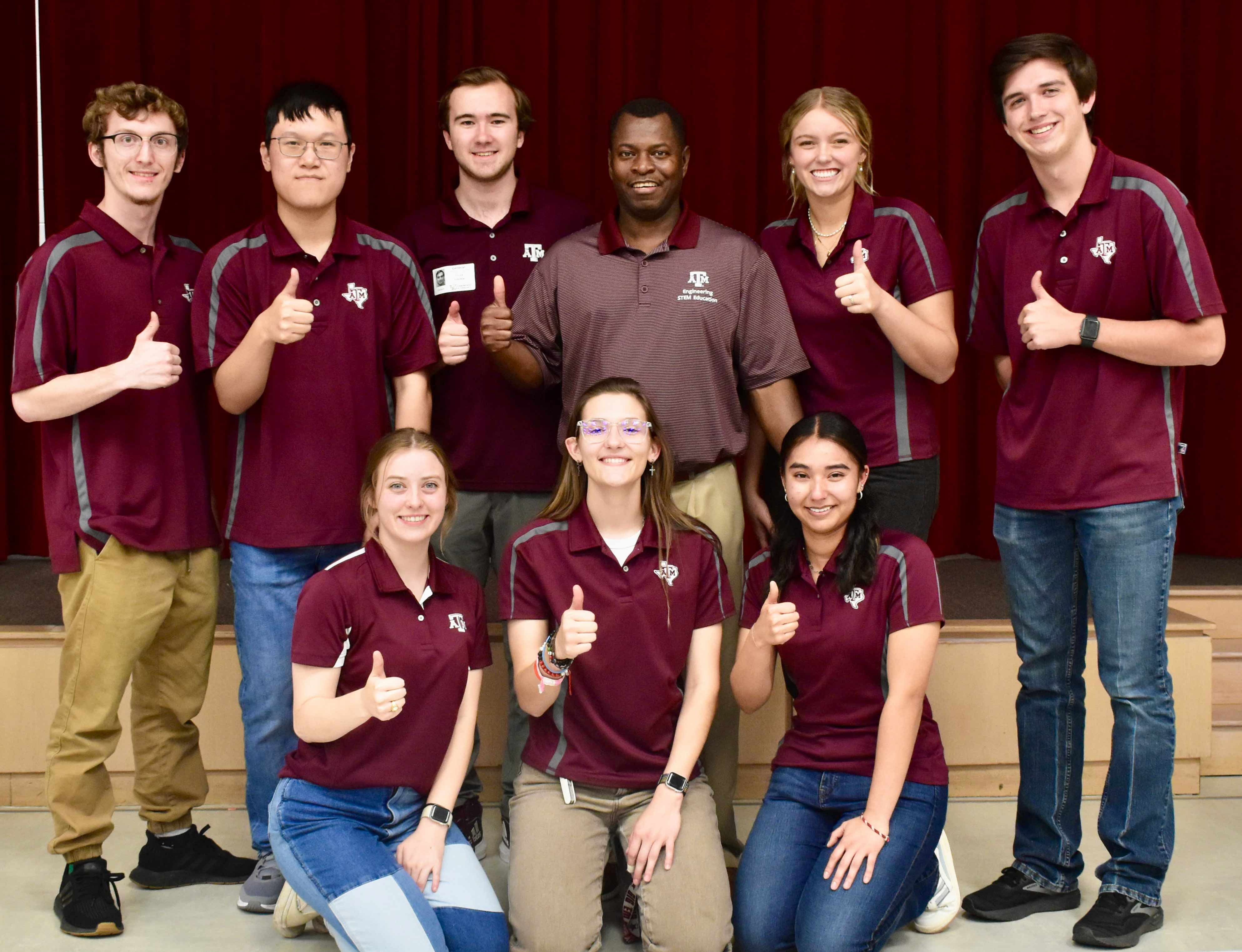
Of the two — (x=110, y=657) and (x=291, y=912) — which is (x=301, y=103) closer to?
(x=110, y=657)

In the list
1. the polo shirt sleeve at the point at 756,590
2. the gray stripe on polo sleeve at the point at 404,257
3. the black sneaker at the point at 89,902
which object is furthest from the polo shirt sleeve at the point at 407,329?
the black sneaker at the point at 89,902

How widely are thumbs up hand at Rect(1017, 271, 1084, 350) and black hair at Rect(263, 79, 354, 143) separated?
4.74ft

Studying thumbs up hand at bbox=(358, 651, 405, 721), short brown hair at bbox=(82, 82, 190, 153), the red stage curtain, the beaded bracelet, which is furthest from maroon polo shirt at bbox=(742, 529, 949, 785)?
the red stage curtain

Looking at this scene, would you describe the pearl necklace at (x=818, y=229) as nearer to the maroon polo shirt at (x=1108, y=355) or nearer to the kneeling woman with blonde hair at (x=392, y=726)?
the maroon polo shirt at (x=1108, y=355)

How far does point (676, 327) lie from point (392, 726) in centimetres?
99

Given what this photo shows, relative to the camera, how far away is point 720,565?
8.00 ft

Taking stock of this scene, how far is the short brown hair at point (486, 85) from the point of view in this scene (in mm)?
2703

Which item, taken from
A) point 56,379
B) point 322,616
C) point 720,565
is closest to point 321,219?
point 56,379

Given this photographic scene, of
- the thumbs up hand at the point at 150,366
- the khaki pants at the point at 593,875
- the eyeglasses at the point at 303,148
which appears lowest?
the khaki pants at the point at 593,875

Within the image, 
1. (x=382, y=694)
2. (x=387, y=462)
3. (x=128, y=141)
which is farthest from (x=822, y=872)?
(x=128, y=141)

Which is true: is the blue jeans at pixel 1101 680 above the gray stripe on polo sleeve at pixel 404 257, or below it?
below

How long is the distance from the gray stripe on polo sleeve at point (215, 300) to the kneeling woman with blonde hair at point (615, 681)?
733mm

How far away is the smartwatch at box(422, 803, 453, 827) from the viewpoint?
7.30 ft

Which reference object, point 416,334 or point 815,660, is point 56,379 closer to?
point 416,334
